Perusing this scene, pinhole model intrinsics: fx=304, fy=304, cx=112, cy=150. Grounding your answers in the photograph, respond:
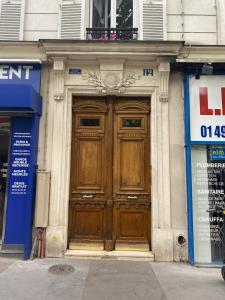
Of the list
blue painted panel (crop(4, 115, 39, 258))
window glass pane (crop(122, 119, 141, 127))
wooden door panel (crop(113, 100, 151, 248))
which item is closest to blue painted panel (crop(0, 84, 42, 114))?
blue painted panel (crop(4, 115, 39, 258))

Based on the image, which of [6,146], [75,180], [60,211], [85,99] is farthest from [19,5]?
[60,211]

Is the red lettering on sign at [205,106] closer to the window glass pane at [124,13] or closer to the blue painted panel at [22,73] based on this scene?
the window glass pane at [124,13]

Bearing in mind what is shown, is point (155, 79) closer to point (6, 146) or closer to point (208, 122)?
point (208, 122)

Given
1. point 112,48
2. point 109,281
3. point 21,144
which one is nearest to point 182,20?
point 112,48

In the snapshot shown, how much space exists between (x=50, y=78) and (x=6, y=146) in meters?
1.67

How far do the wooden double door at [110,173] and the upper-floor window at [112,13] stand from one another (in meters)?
1.76

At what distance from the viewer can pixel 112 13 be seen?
670cm

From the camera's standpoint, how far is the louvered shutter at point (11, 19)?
255 inches

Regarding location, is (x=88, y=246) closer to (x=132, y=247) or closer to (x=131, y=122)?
(x=132, y=247)

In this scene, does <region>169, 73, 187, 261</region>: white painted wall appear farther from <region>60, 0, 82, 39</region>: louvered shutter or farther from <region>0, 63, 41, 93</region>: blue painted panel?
<region>0, 63, 41, 93</region>: blue painted panel

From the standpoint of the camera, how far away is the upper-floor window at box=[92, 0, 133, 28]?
6691mm

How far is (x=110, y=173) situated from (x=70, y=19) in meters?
3.37

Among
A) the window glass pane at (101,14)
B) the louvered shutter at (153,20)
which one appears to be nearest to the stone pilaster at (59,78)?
the window glass pane at (101,14)

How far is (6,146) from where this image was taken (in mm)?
6234
